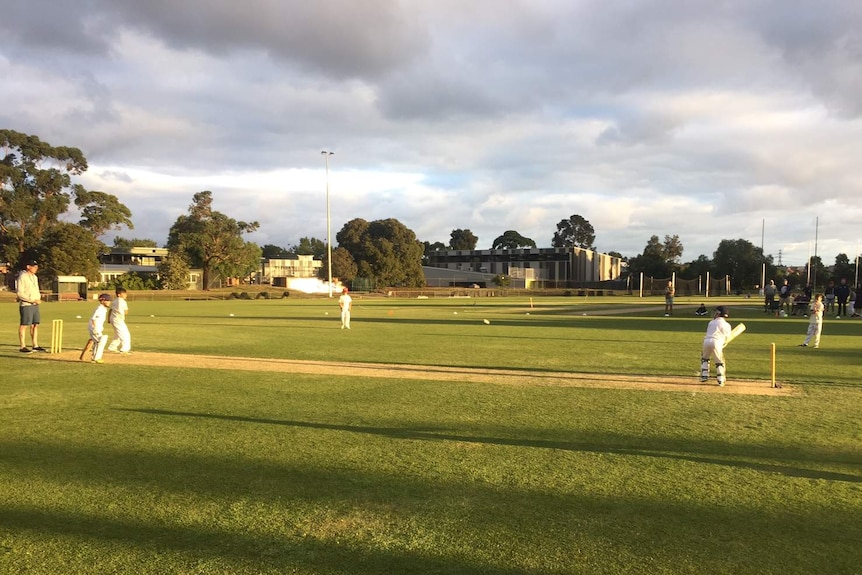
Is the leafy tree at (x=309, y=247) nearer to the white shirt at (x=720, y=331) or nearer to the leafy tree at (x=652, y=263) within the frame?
the leafy tree at (x=652, y=263)

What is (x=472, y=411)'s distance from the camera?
7719mm

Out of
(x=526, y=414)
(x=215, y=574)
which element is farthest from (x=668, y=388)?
(x=215, y=574)

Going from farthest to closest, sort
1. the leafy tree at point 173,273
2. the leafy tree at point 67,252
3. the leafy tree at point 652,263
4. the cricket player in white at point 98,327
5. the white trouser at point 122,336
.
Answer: the leafy tree at point 652,263 < the leafy tree at point 173,273 < the leafy tree at point 67,252 < the white trouser at point 122,336 < the cricket player in white at point 98,327

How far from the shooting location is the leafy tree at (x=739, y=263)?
91.4 metres

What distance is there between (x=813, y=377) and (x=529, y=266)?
348 ft

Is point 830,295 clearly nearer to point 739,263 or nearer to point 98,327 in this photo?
point 98,327

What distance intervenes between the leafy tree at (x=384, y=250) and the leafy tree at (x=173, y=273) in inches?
962

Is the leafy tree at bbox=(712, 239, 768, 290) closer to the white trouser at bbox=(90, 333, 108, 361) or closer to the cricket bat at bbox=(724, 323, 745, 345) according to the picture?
the cricket bat at bbox=(724, 323, 745, 345)

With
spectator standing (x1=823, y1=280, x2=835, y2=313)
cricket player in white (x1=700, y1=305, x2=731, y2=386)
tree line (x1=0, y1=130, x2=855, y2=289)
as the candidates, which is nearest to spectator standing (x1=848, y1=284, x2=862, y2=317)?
spectator standing (x1=823, y1=280, x2=835, y2=313)

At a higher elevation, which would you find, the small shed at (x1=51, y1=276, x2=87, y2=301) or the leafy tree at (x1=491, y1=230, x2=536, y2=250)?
the leafy tree at (x1=491, y1=230, x2=536, y2=250)

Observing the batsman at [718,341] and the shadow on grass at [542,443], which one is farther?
the batsman at [718,341]

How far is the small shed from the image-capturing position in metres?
51.6

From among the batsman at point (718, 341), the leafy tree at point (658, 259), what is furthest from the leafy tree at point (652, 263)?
the batsman at point (718, 341)

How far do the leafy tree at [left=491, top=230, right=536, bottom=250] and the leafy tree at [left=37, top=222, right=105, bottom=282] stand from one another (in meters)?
130
